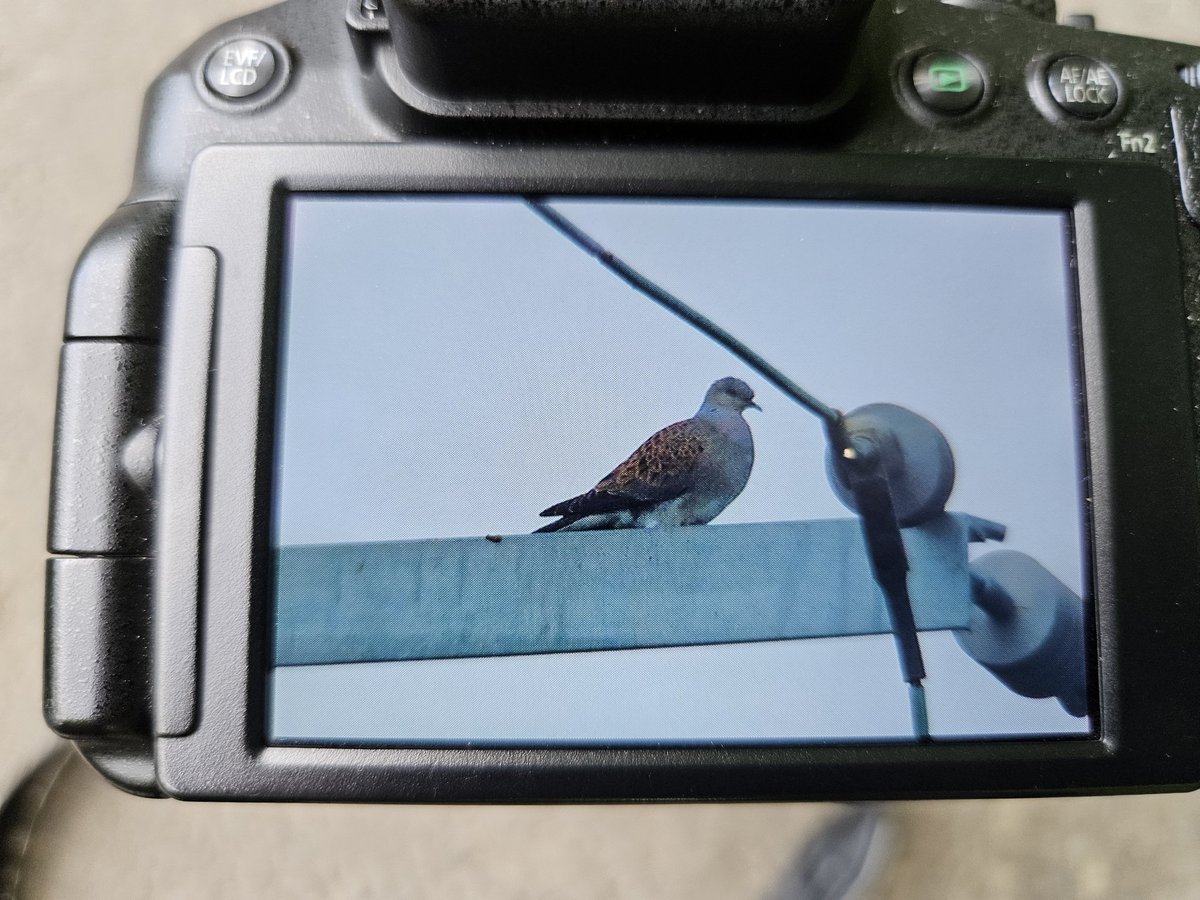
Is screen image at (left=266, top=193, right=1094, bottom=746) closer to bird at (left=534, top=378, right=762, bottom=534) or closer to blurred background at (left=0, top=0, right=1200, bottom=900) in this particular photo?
bird at (left=534, top=378, right=762, bottom=534)

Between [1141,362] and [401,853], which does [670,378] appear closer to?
[1141,362]

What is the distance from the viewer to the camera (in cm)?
26

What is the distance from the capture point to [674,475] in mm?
267

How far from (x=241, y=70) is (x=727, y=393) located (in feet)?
0.53

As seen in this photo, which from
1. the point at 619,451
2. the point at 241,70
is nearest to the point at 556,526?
the point at 619,451

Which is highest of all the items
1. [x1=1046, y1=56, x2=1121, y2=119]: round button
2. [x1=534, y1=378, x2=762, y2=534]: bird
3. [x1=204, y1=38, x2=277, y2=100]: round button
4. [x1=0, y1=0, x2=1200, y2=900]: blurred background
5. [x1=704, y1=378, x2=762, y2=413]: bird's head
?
[x1=204, y1=38, x2=277, y2=100]: round button

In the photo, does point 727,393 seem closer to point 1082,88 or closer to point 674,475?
point 674,475

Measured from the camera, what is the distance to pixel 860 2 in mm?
237

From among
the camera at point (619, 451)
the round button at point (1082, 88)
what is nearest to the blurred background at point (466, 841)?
the camera at point (619, 451)

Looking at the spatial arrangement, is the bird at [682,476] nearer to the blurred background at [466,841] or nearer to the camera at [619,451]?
the camera at [619,451]

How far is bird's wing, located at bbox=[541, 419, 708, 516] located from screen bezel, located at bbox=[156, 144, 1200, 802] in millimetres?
63

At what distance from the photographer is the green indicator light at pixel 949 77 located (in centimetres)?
27

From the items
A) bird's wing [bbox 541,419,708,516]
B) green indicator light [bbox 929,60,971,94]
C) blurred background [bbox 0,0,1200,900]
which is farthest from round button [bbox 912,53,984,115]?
blurred background [bbox 0,0,1200,900]

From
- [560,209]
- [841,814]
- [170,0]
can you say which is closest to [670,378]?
[560,209]
